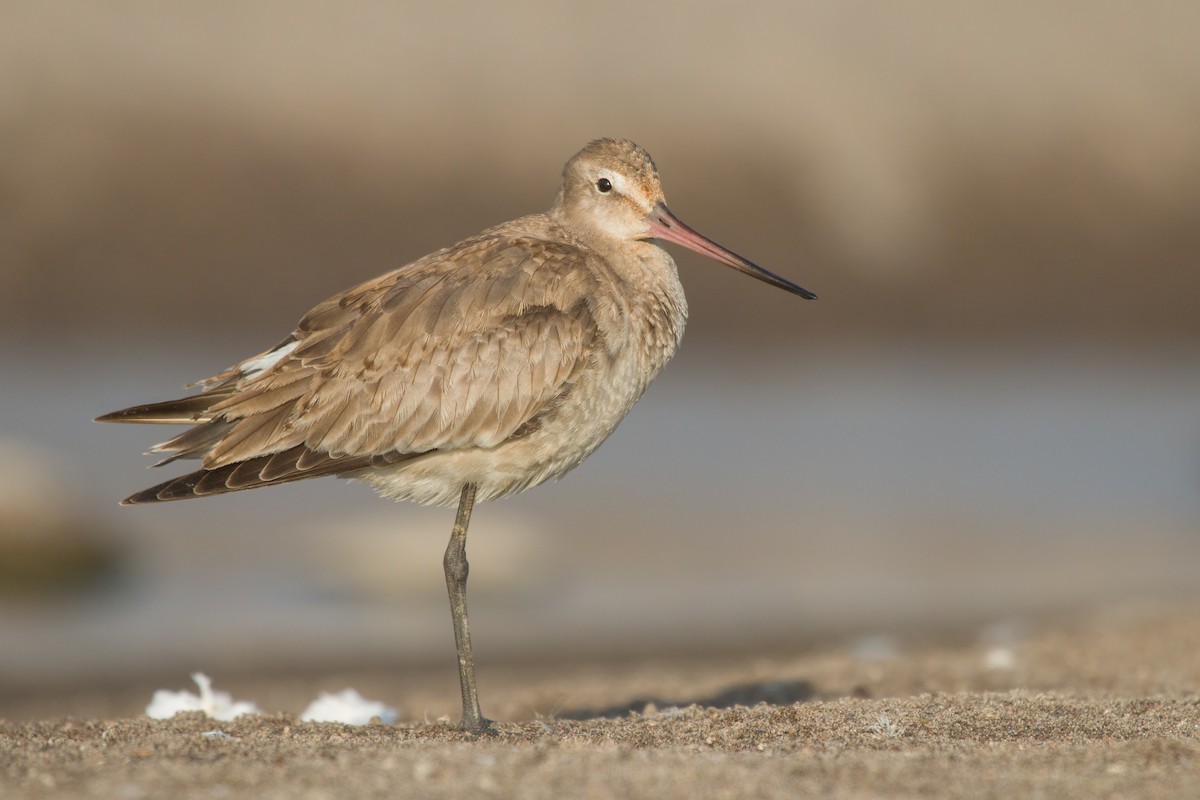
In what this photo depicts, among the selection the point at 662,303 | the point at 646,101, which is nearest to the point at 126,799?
the point at 662,303

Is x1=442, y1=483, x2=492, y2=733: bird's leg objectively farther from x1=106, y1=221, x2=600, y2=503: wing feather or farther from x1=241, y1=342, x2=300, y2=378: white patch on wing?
x1=241, y1=342, x2=300, y2=378: white patch on wing

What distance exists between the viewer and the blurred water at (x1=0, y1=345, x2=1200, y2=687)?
11.9 m

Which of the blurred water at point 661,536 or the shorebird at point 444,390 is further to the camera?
the blurred water at point 661,536

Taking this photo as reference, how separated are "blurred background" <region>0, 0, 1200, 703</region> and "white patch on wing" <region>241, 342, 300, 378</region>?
10.9 feet

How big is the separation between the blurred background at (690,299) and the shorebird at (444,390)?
10.7ft

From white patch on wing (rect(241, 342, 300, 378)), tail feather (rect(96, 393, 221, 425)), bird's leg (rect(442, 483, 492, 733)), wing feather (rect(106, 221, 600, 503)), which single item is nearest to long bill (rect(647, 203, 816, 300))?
wing feather (rect(106, 221, 600, 503))

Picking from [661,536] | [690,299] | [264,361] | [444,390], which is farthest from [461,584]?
[690,299]

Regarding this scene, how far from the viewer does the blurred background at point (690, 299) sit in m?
12.6

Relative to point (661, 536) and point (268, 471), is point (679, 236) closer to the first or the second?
point (268, 471)

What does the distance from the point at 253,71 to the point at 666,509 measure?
17.2 metres

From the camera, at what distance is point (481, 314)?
761 cm

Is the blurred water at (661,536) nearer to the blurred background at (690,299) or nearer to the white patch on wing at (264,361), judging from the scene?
the blurred background at (690,299)

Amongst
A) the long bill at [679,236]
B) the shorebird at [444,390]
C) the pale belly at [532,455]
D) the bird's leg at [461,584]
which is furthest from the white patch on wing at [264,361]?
the long bill at [679,236]

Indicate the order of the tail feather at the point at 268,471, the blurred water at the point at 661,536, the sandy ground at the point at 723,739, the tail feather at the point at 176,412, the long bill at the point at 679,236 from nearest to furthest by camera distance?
the sandy ground at the point at 723,739
the tail feather at the point at 268,471
the tail feather at the point at 176,412
the long bill at the point at 679,236
the blurred water at the point at 661,536
